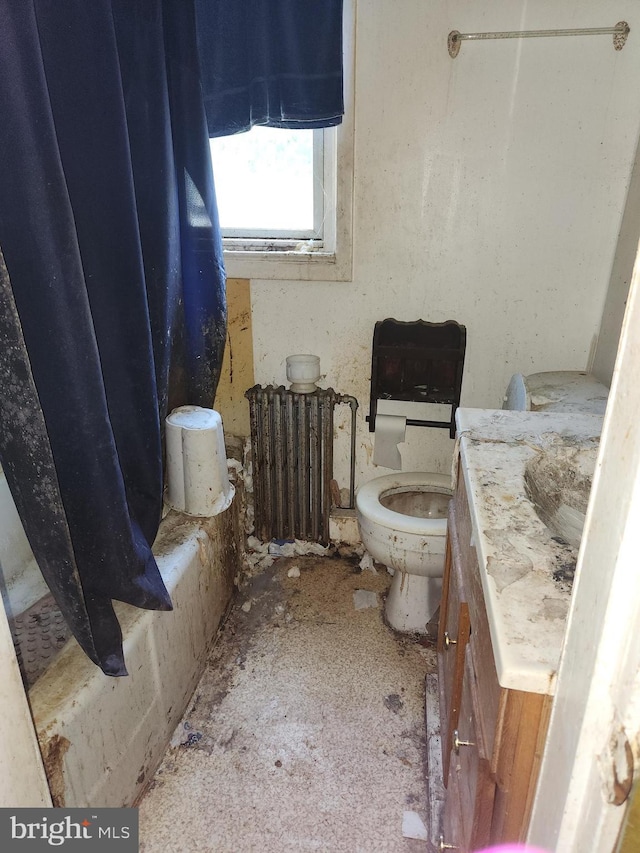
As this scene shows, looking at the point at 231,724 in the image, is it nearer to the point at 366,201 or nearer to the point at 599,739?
the point at 599,739

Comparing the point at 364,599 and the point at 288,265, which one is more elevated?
the point at 288,265

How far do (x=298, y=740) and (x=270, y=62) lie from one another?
1879mm

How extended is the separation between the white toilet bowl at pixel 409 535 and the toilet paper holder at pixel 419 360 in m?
0.26

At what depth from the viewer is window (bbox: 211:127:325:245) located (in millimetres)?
1917

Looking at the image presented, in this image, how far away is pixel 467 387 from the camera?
1987 millimetres

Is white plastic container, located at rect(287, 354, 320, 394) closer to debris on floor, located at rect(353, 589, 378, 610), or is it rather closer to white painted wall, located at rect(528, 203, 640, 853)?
debris on floor, located at rect(353, 589, 378, 610)

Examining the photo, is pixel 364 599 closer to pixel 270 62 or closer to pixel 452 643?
pixel 452 643

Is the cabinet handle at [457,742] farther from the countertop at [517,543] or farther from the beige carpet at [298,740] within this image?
the beige carpet at [298,740]

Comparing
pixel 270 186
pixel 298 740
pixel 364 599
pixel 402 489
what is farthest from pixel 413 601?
pixel 270 186

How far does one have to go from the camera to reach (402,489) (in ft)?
6.38

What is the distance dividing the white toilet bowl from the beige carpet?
111 millimetres

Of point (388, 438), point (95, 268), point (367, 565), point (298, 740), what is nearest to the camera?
point (95, 268)

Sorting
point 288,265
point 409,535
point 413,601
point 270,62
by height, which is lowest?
point 413,601

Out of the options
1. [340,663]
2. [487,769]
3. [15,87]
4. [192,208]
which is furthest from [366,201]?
[487,769]
